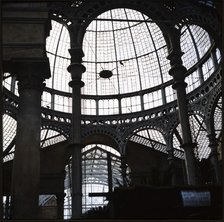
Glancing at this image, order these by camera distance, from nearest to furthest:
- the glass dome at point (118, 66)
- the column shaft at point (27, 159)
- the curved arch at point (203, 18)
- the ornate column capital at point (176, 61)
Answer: the column shaft at point (27, 159) < the curved arch at point (203, 18) < the ornate column capital at point (176, 61) < the glass dome at point (118, 66)

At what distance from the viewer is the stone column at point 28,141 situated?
1096 cm

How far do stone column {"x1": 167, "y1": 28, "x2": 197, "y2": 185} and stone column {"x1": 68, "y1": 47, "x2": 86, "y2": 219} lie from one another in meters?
4.80

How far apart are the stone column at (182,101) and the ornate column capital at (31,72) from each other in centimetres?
814

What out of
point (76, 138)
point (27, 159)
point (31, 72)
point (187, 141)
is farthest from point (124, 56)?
point (27, 159)

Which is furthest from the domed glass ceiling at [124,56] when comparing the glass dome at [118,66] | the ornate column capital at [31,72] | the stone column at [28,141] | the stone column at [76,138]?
the stone column at [28,141]

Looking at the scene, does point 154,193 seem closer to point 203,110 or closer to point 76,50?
point 76,50

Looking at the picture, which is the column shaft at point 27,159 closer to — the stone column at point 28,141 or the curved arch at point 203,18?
the stone column at point 28,141

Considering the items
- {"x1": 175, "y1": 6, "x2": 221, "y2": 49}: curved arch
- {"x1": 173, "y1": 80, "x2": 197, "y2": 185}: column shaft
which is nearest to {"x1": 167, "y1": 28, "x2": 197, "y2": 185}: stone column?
{"x1": 173, "y1": 80, "x2": 197, "y2": 185}: column shaft

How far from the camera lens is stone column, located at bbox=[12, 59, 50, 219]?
10961mm

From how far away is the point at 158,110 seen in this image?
36.3 m

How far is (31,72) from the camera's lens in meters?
12.6

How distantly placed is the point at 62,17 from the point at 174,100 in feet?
61.7

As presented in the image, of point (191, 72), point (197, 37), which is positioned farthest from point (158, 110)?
Answer: point (197, 37)

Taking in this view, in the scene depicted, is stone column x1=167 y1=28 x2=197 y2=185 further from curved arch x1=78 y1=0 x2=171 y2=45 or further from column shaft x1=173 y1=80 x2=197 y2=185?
curved arch x1=78 y1=0 x2=171 y2=45
